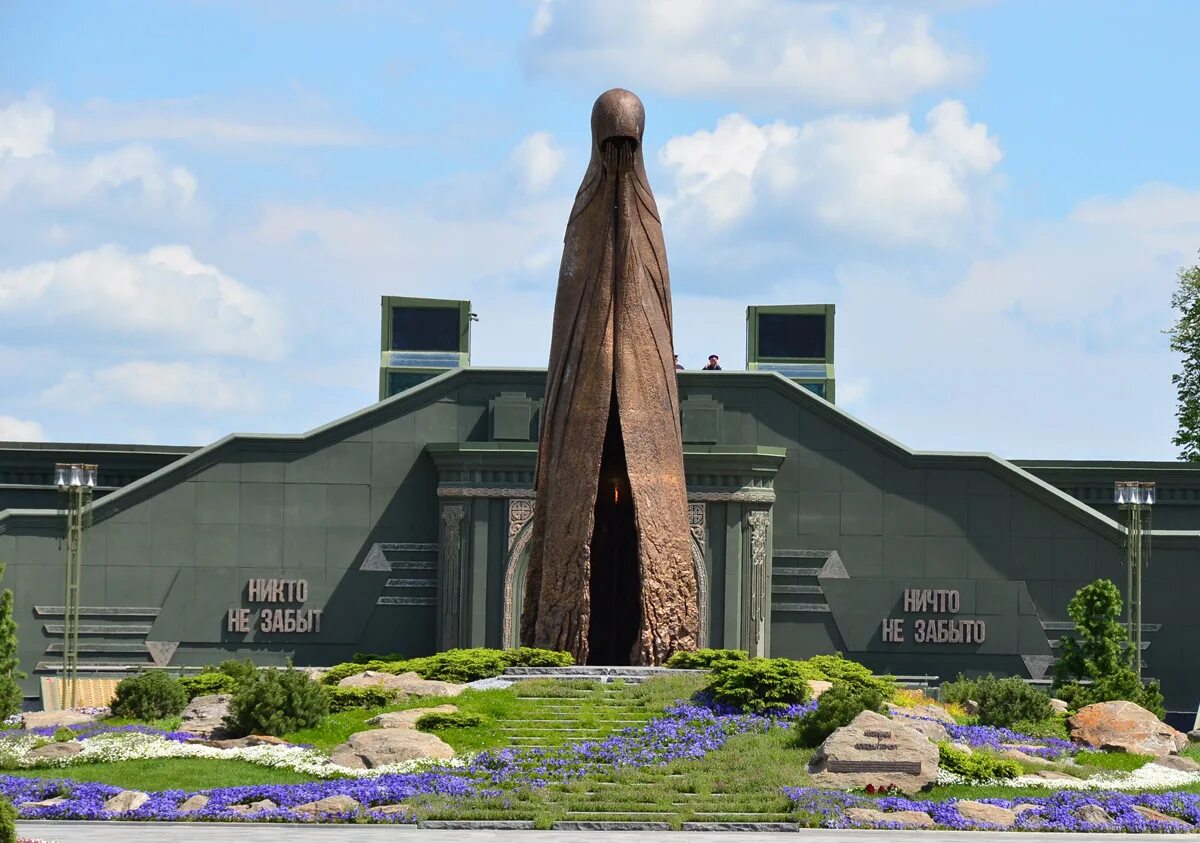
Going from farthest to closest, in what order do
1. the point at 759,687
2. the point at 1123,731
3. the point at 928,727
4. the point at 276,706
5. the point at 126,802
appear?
the point at 1123,731
the point at 759,687
the point at 276,706
the point at 928,727
the point at 126,802

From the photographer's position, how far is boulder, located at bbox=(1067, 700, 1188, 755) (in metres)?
25.5

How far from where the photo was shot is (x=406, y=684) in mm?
26781

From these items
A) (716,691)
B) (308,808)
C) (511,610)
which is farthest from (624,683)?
(511,610)

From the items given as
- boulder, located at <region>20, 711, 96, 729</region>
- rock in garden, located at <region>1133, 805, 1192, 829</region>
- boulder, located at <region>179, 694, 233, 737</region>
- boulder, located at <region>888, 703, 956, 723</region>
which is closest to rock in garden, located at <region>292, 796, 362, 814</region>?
boulder, located at <region>179, 694, 233, 737</region>

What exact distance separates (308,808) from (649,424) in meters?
9.49

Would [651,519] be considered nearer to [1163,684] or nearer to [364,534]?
[364,534]

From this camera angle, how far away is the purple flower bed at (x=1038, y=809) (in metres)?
20.5

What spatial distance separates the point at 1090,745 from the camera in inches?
1013

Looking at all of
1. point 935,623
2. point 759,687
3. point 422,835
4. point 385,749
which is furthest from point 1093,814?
point 935,623

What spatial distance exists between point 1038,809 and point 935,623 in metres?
20.6

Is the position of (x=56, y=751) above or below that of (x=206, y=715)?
below

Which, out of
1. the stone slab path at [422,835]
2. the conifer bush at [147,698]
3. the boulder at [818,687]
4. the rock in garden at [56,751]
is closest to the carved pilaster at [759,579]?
the boulder at [818,687]

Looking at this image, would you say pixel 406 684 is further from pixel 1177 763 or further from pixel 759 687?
pixel 1177 763

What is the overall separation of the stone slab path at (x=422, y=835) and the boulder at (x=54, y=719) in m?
6.92
